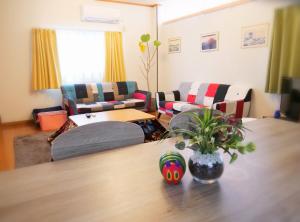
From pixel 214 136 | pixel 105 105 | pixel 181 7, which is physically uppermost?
pixel 181 7

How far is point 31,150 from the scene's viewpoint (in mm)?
3199

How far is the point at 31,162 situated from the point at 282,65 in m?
3.41

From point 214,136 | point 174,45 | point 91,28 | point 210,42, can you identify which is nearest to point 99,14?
point 91,28

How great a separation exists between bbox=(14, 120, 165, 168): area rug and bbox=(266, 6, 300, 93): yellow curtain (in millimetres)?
1726

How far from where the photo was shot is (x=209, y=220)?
2.20ft

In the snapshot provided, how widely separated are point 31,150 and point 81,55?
246 centimetres

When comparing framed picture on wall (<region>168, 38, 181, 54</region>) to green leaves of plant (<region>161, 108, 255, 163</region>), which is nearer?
green leaves of plant (<region>161, 108, 255, 163</region>)

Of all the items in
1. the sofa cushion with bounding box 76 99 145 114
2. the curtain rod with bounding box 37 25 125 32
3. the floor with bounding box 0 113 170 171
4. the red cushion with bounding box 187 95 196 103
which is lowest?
the floor with bounding box 0 113 170 171

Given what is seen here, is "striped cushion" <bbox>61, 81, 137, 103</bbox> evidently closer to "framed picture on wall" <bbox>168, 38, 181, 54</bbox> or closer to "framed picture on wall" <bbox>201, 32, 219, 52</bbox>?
"framed picture on wall" <bbox>168, 38, 181, 54</bbox>

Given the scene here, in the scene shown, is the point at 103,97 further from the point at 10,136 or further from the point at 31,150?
the point at 31,150

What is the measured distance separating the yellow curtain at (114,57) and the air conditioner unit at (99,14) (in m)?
0.28

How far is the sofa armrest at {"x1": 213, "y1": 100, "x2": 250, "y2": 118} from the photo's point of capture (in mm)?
3293

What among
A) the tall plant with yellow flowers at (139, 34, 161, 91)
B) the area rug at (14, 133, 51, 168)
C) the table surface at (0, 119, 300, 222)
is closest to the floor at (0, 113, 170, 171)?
the area rug at (14, 133, 51, 168)

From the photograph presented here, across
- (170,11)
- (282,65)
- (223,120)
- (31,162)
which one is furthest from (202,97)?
(223,120)
